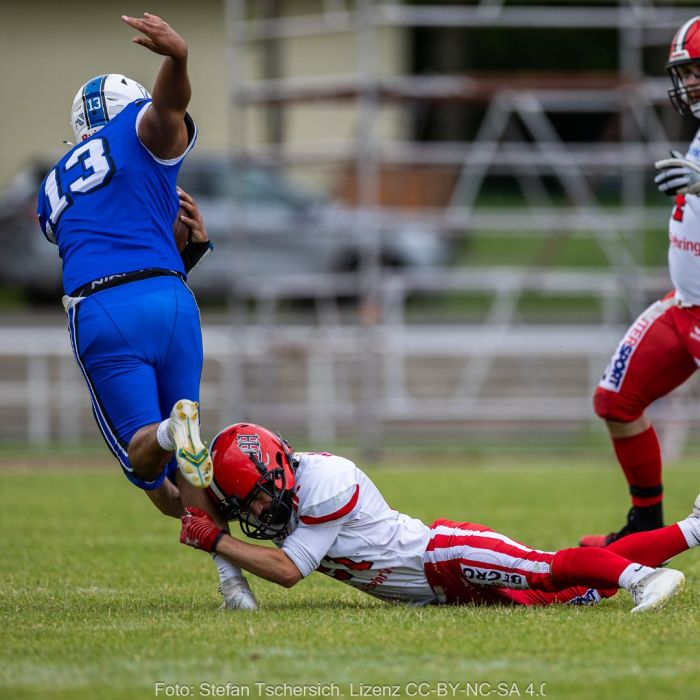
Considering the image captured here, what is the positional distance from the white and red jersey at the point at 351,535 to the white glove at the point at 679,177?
5.92 ft

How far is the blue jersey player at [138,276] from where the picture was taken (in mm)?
5492

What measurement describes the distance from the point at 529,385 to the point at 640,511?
33.3 feet

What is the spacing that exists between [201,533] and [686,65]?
125 inches

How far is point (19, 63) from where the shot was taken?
89.0 feet

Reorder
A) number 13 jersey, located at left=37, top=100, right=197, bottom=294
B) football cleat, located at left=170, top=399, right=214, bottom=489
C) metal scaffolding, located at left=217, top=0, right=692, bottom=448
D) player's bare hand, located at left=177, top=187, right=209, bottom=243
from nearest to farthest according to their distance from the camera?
football cleat, located at left=170, top=399, right=214, bottom=489 → number 13 jersey, located at left=37, top=100, right=197, bottom=294 → player's bare hand, located at left=177, top=187, right=209, bottom=243 → metal scaffolding, located at left=217, top=0, right=692, bottom=448

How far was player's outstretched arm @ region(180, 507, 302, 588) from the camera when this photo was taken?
5.29 meters

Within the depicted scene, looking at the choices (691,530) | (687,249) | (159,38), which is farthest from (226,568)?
(687,249)

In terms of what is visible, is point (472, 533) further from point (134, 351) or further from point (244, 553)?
point (134, 351)

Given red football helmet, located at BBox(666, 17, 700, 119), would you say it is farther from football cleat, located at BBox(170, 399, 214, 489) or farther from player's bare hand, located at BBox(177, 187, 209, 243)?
football cleat, located at BBox(170, 399, 214, 489)

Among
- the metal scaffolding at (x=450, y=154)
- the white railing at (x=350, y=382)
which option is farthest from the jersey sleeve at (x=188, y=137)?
the white railing at (x=350, y=382)

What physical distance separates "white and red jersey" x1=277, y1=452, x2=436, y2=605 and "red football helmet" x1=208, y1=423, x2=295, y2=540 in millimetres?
82

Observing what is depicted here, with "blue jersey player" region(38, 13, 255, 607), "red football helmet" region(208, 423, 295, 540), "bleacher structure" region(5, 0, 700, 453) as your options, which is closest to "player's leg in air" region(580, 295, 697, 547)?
"red football helmet" region(208, 423, 295, 540)

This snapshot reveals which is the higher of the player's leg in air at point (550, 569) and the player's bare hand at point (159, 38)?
the player's bare hand at point (159, 38)

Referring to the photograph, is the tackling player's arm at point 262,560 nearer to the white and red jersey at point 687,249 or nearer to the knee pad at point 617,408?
the knee pad at point 617,408
